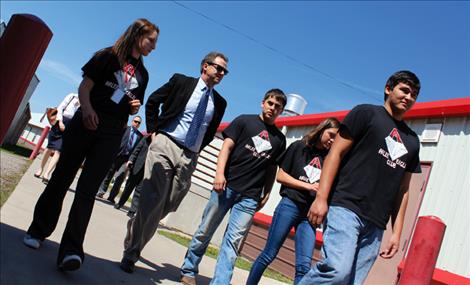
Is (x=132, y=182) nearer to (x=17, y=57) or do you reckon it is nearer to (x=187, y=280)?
(x=187, y=280)

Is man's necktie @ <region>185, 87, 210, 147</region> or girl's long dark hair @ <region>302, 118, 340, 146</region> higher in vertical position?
girl's long dark hair @ <region>302, 118, 340, 146</region>

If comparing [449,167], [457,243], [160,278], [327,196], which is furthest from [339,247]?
[449,167]

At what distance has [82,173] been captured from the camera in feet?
11.6

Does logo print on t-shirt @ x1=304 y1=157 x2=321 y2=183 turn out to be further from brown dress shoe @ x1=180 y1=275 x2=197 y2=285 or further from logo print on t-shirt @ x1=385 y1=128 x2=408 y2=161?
brown dress shoe @ x1=180 y1=275 x2=197 y2=285

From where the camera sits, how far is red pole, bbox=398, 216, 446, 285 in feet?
10.4

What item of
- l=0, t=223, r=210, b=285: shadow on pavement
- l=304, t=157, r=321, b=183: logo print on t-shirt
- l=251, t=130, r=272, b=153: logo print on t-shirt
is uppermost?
l=251, t=130, r=272, b=153: logo print on t-shirt

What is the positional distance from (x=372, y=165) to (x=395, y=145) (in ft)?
0.84

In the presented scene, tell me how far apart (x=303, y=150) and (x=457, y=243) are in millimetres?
3119

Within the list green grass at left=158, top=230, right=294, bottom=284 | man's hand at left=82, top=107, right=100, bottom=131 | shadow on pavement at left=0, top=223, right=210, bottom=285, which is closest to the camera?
shadow on pavement at left=0, top=223, right=210, bottom=285

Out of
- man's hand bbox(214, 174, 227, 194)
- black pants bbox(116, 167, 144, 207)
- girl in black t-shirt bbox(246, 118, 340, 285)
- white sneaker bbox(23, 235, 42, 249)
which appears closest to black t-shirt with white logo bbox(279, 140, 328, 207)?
girl in black t-shirt bbox(246, 118, 340, 285)

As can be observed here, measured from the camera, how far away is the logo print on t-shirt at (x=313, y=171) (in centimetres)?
432

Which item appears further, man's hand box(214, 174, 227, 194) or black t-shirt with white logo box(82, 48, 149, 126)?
man's hand box(214, 174, 227, 194)

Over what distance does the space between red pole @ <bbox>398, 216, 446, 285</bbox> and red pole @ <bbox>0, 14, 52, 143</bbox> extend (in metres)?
2.64

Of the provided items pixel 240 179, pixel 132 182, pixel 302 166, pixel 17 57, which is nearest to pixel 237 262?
pixel 132 182
